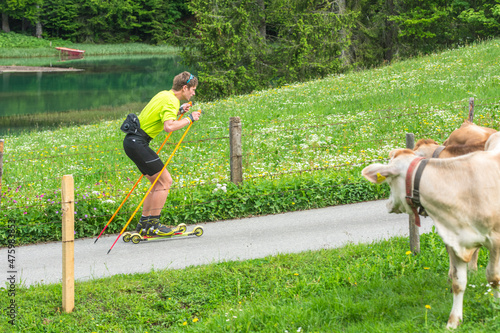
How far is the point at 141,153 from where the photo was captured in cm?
795

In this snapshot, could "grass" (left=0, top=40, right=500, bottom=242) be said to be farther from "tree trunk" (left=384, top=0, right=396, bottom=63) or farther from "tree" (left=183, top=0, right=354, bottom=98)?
"tree trunk" (left=384, top=0, right=396, bottom=63)

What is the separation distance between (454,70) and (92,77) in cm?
3737

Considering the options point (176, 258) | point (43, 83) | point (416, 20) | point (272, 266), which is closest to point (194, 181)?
point (176, 258)

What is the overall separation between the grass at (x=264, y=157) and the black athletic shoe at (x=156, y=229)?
2.34 ft

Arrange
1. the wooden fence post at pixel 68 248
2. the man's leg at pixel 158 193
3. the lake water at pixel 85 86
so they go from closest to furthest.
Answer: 1. the wooden fence post at pixel 68 248
2. the man's leg at pixel 158 193
3. the lake water at pixel 85 86

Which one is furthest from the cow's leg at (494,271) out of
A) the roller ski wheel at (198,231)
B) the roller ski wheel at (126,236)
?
the roller ski wheel at (126,236)

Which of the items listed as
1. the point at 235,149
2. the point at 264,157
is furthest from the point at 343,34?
the point at 235,149

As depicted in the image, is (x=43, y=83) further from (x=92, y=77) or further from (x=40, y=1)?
(x=40, y=1)

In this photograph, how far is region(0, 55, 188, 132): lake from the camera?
36.5m

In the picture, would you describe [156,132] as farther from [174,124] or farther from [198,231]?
[198,231]

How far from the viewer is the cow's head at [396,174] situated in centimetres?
488

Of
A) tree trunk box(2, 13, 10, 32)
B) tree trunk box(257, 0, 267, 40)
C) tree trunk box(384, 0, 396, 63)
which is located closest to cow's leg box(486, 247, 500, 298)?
tree trunk box(257, 0, 267, 40)

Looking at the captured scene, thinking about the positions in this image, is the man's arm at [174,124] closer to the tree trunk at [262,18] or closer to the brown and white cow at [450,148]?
the brown and white cow at [450,148]

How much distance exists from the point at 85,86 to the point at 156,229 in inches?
1579
